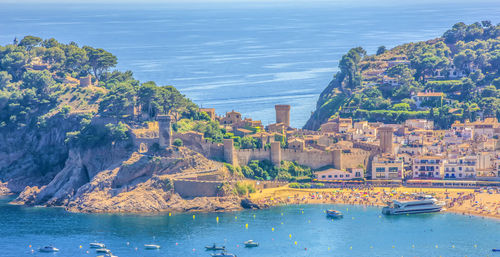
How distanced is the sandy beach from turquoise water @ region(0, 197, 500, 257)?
1.49 metres

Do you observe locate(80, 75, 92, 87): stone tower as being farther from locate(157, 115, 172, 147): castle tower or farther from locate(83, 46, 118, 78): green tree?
locate(157, 115, 172, 147): castle tower

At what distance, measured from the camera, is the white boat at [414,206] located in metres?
79.6

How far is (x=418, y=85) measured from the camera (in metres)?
114

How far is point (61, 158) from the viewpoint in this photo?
93.7 metres

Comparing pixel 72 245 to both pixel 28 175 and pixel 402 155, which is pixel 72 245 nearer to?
pixel 28 175

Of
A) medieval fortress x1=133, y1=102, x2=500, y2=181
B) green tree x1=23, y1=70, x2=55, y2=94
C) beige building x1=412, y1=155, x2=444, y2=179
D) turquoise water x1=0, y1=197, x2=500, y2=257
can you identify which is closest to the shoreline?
turquoise water x1=0, y1=197, x2=500, y2=257

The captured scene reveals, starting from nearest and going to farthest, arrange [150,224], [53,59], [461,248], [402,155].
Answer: [461,248]
[150,224]
[402,155]
[53,59]

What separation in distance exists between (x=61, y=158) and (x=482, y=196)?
37069 mm

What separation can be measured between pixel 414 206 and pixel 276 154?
1371 centimetres

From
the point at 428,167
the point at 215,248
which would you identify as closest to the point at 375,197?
the point at 428,167

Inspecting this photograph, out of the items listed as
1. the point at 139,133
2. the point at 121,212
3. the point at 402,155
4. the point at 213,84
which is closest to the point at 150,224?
the point at 121,212

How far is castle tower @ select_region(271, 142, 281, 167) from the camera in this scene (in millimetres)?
88250

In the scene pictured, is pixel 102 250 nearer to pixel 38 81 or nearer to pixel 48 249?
pixel 48 249

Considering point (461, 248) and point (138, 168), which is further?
point (138, 168)
